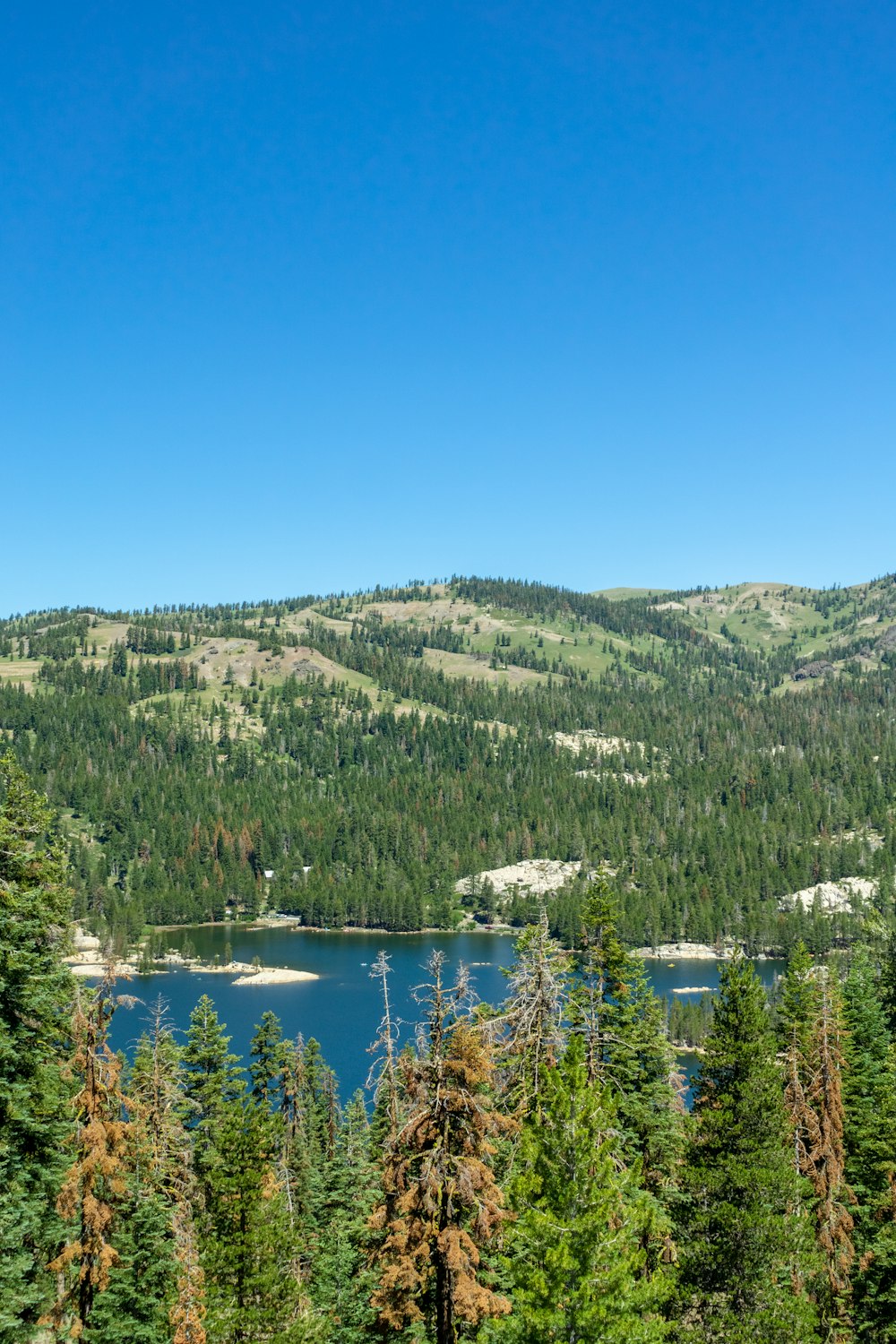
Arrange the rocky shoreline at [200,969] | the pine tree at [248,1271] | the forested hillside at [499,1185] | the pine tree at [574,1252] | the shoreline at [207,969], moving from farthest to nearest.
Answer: the rocky shoreline at [200,969]
the shoreline at [207,969]
the pine tree at [248,1271]
the forested hillside at [499,1185]
the pine tree at [574,1252]

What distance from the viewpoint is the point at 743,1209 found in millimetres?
27469

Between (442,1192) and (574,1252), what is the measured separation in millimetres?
4337

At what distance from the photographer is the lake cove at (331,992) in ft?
413

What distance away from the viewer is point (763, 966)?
592ft

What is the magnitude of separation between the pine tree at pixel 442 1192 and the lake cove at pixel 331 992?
88.4m

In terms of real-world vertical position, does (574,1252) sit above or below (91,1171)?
above

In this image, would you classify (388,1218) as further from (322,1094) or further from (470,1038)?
(322,1094)

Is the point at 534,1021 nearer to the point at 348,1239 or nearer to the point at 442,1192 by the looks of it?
the point at 442,1192

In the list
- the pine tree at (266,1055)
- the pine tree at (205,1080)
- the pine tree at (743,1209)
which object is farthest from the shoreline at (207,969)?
the pine tree at (743,1209)

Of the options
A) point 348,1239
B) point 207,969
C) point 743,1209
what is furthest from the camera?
point 207,969

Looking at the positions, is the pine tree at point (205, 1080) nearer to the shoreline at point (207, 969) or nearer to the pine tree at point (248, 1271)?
the pine tree at point (248, 1271)

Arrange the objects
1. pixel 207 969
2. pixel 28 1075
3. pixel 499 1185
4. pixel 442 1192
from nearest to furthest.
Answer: pixel 442 1192 → pixel 28 1075 → pixel 499 1185 → pixel 207 969

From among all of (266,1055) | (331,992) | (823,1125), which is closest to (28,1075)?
(823,1125)

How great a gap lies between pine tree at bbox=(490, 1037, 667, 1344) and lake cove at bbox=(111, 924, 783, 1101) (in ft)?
304
